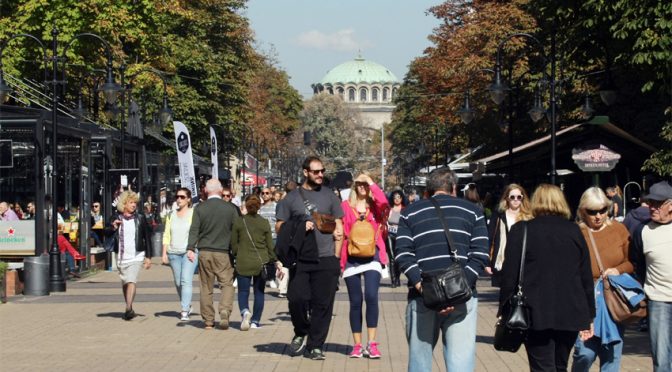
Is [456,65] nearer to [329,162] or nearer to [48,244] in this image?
[48,244]

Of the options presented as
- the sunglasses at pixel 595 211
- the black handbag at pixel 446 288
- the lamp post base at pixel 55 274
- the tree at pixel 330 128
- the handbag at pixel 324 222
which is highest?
the tree at pixel 330 128

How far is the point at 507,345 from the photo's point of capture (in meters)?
8.06

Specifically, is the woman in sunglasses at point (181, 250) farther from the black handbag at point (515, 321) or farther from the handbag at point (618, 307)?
the black handbag at point (515, 321)

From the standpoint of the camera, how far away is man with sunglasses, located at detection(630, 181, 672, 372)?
8.90 metres

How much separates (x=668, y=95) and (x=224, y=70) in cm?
4036

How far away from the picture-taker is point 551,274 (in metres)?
8.02

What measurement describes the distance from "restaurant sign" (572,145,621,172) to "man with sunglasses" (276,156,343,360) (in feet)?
44.0

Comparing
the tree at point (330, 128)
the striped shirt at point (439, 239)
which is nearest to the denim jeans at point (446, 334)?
the striped shirt at point (439, 239)

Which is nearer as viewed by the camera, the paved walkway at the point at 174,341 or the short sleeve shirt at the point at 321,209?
the paved walkway at the point at 174,341

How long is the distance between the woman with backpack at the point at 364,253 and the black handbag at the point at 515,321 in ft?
14.7

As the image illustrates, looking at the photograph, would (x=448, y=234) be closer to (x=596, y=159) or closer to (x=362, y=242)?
(x=362, y=242)

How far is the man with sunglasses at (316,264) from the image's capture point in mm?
12445

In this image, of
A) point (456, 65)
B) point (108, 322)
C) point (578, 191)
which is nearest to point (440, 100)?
point (456, 65)

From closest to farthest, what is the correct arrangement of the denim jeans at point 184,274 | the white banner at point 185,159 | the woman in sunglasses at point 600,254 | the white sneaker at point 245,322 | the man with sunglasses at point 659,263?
the woman in sunglasses at point 600,254 < the man with sunglasses at point 659,263 < the white sneaker at point 245,322 < the denim jeans at point 184,274 < the white banner at point 185,159
